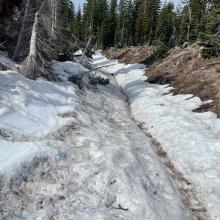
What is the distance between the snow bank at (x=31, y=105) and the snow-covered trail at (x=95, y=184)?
786mm

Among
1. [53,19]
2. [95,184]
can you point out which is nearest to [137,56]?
[53,19]

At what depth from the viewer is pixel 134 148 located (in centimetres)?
1428

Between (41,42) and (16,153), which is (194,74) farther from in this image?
(16,153)

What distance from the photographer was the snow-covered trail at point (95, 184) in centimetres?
942

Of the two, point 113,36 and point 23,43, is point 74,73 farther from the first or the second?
point 113,36

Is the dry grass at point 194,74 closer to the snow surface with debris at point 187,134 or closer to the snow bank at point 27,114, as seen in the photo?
the snow surface with debris at point 187,134

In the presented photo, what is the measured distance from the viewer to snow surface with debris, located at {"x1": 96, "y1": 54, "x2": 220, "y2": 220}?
1241cm

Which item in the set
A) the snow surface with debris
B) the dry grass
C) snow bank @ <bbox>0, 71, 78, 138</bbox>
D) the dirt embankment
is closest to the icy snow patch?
snow bank @ <bbox>0, 71, 78, 138</bbox>

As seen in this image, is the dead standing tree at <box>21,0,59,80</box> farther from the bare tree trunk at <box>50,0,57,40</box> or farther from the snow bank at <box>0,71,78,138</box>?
the snow bank at <box>0,71,78,138</box>

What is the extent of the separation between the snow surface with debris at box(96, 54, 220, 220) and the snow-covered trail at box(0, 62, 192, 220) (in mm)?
913

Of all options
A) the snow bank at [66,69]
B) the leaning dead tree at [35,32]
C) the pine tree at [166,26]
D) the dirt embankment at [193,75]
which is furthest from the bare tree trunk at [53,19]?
the pine tree at [166,26]

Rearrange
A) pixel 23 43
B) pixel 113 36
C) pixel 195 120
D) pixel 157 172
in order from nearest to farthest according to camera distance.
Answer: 1. pixel 157 172
2. pixel 195 120
3. pixel 23 43
4. pixel 113 36

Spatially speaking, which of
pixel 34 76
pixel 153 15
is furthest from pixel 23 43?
pixel 153 15

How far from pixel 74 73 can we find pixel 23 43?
3717 mm
